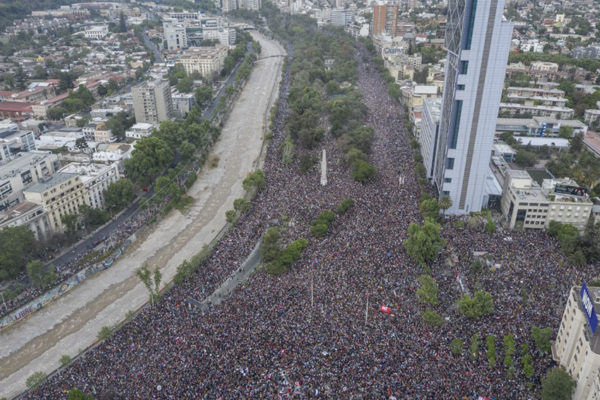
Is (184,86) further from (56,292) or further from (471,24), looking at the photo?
(471,24)

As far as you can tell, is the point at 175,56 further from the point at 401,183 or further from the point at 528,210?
the point at 528,210

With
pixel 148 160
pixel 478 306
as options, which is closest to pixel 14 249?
pixel 148 160

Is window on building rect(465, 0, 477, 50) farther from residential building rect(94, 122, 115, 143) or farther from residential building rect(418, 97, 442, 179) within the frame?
residential building rect(94, 122, 115, 143)

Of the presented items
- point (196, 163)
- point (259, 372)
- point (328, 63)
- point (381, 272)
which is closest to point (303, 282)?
point (381, 272)

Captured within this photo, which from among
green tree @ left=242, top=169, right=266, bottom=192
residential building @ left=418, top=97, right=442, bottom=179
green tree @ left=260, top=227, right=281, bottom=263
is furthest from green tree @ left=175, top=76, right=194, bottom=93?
green tree @ left=260, top=227, right=281, bottom=263

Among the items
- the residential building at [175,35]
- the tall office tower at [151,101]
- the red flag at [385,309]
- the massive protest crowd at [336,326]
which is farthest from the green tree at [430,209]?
the residential building at [175,35]

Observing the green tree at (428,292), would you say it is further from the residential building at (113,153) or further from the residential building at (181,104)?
the residential building at (181,104)

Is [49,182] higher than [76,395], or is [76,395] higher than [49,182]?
[49,182]
